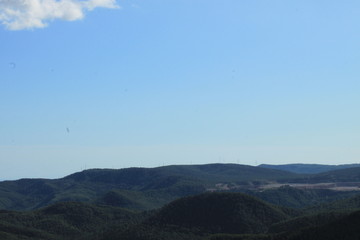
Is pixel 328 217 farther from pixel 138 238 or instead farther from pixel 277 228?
pixel 138 238

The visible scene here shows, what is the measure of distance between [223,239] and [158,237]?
1885 inches

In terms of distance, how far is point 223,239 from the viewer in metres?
154

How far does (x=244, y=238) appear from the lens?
→ 148625 millimetres

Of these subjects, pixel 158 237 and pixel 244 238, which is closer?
pixel 244 238

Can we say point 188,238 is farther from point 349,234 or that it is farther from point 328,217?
point 349,234

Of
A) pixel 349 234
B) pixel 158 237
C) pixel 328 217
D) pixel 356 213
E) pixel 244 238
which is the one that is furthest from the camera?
pixel 158 237

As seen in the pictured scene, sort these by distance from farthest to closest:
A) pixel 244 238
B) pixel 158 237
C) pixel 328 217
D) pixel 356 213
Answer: pixel 158 237 → pixel 328 217 → pixel 244 238 → pixel 356 213

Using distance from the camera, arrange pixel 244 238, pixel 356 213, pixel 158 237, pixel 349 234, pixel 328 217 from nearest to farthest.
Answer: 1. pixel 349 234
2. pixel 356 213
3. pixel 244 238
4. pixel 328 217
5. pixel 158 237

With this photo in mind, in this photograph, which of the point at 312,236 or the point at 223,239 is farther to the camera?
the point at 223,239

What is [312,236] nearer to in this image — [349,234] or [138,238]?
[349,234]

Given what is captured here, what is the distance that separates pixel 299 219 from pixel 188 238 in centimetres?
4532

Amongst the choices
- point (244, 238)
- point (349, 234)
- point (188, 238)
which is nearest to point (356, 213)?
point (349, 234)

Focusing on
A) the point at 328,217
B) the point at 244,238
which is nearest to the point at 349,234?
the point at 244,238

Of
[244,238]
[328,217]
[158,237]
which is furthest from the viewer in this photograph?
[158,237]
